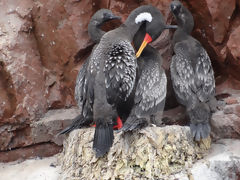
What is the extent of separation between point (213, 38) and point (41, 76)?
213 centimetres

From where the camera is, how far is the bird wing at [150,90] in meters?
4.41

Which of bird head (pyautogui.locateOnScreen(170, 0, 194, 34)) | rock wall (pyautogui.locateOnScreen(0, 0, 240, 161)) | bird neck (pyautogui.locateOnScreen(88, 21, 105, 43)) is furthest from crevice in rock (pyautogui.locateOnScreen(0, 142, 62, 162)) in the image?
bird head (pyautogui.locateOnScreen(170, 0, 194, 34))

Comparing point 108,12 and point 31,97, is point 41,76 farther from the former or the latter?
point 108,12

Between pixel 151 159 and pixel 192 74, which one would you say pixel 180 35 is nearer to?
pixel 192 74

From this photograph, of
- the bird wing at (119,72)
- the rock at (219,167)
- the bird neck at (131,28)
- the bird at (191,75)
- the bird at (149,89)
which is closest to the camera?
the rock at (219,167)

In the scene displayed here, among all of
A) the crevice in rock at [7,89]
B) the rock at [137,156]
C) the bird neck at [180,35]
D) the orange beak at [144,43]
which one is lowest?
the rock at [137,156]

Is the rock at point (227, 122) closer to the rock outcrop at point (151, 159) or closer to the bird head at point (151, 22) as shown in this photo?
the rock outcrop at point (151, 159)

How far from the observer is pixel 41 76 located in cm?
536

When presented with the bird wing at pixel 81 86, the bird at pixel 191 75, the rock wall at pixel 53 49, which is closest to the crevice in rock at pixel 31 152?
the rock wall at pixel 53 49

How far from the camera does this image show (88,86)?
4344 millimetres

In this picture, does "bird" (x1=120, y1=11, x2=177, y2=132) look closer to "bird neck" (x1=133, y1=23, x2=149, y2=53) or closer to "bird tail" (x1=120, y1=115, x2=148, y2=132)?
"bird tail" (x1=120, y1=115, x2=148, y2=132)

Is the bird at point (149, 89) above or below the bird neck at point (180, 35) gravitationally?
below

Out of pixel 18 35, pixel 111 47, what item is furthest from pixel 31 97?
pixel 111 47

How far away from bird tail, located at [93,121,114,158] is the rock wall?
132 cm
